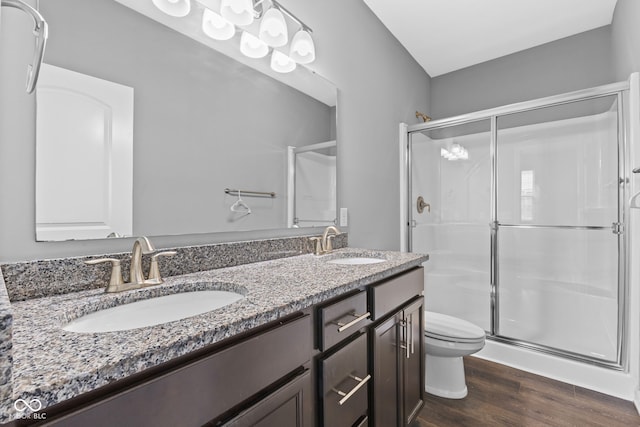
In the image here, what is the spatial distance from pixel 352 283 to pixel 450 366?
1.26 m

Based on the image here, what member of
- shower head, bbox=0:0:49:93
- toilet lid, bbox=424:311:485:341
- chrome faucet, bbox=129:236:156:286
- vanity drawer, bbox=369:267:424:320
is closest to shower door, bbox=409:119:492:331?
toilet lid, bbox=424:311:485:341

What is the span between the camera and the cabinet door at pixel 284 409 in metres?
0.65

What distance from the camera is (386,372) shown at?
→ 1.20 metres

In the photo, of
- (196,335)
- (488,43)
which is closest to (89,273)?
(196,335)

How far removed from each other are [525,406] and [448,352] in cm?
52

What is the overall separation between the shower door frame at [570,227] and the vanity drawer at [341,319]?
1708 mm

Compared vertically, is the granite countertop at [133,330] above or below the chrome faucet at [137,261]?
below

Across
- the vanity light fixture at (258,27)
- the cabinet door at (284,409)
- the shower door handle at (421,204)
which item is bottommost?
the cabinet door at (284,409)

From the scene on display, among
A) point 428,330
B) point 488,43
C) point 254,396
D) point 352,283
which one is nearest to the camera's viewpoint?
point 254,396

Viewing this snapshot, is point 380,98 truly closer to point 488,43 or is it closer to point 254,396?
point 488,43

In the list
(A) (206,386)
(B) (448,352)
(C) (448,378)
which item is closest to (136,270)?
(A) (206,386)

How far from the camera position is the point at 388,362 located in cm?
121

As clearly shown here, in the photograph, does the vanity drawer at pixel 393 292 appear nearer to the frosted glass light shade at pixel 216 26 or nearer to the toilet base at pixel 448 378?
the toilet base at pixel 448 378

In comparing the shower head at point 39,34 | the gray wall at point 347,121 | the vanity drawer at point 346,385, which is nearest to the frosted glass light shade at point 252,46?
the gray wall at point 347,121
